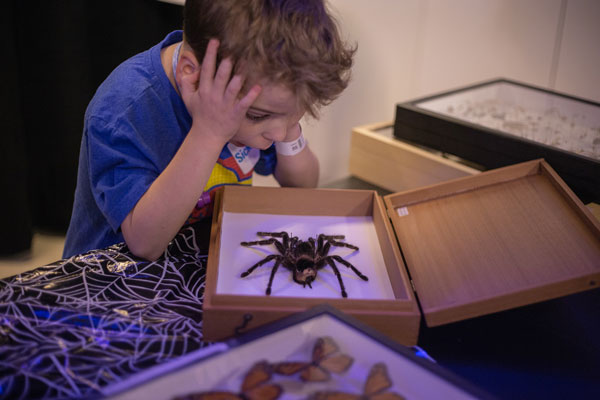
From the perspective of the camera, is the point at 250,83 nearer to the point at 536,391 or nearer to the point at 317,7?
the point at 317,7

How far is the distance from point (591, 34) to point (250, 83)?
1691 mm

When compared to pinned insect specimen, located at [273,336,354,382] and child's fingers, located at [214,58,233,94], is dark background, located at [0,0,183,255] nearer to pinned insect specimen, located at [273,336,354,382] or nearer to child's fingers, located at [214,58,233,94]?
child's fingers, located at [214,58,233,94]

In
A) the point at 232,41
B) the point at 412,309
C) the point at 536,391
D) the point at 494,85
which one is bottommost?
the point at 536,391

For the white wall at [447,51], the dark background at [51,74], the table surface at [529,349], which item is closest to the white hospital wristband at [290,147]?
the table surface at [529,349]

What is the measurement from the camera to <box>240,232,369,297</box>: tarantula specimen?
876mm

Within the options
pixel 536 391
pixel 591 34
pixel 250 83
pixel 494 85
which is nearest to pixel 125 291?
pixel 250 83

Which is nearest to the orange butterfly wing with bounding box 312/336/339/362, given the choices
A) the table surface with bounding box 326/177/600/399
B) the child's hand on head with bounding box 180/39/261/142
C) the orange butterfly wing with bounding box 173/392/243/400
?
the orange butterfly wing with bounding box 173/392/243/400

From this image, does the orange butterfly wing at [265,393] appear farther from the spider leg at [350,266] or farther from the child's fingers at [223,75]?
the child's fingers at [223,75]

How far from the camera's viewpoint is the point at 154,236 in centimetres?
93

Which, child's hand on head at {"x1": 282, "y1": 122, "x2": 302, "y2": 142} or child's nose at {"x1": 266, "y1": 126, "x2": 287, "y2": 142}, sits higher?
child's nose at {"x1": 266, "y1": 126, "x2": 287, "y2": 142}

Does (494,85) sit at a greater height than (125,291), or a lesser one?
greater

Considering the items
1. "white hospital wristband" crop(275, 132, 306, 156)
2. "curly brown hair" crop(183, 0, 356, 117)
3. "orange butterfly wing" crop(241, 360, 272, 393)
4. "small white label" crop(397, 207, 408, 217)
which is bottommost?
"orange butterfly wing" crop(241, 360, 272, 393)

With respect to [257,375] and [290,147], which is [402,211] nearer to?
[290,147]

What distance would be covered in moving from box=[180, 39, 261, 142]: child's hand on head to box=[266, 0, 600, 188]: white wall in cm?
107
